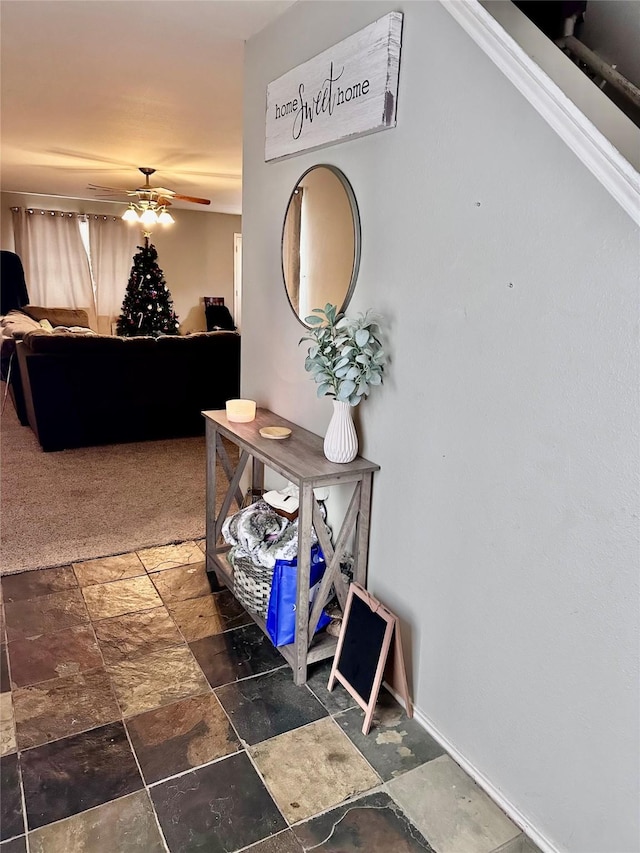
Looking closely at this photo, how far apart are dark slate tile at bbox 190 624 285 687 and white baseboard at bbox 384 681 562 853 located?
1.43ft

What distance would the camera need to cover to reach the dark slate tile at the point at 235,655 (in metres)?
1.86

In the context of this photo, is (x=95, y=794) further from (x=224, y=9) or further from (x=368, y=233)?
(x=224, y=9)

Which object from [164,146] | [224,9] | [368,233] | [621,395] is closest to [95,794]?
[621,395]

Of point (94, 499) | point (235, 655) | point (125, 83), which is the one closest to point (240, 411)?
point (235, 655)

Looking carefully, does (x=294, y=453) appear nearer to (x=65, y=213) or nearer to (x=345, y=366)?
(x=345, y=366)

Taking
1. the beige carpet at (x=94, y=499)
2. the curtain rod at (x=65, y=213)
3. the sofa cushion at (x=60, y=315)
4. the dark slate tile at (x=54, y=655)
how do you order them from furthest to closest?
the curtain rod at (x=65, y=213), the sofa cushion at (x=60, y=315), the beige carpet at (x=94, y=499), the dark slate tile at (x=54, y=655)

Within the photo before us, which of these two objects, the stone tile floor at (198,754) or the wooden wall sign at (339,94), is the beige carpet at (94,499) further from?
the wooden wall sign at (339,94)

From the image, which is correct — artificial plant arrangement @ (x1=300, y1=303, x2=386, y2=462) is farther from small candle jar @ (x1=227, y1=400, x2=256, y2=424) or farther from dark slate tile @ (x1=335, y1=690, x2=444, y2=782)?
dark slate tile @ (x1=335, y1=690, x2=444, y2=782)

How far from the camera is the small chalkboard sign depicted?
162 cm

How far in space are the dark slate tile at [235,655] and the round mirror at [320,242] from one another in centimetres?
113

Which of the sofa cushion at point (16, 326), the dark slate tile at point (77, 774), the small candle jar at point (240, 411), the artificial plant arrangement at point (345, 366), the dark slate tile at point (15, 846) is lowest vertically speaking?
the dark slate tile at point (77, 774)

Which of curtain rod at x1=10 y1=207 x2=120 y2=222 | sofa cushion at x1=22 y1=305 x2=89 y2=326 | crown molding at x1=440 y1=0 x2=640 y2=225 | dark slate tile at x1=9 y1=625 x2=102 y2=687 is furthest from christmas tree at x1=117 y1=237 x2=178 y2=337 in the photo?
crown molding at x1=440 y1=0 x2=640 y2=225

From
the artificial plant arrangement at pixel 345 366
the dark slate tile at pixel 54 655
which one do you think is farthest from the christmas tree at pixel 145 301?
the artificial plant arrangement at pixel 345 366

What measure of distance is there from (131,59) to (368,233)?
1.66 meters
